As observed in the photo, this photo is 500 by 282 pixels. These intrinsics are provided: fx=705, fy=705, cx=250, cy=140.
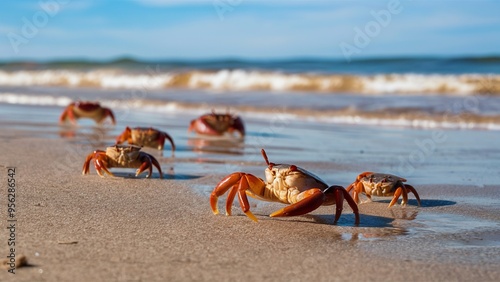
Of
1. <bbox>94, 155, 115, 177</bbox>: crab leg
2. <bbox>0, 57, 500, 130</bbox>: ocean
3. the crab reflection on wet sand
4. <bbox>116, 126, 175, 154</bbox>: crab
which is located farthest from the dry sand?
<bbox>0, 57, 500, 130</bbox>: ocean

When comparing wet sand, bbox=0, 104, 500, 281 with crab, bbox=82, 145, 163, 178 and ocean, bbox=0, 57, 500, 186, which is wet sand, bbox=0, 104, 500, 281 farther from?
ocean, bbox=0, 57, 500, 186

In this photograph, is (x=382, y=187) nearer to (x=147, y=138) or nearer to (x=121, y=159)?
(x=121, y=159)

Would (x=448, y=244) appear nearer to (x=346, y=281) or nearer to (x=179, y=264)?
(x=346, y=281)

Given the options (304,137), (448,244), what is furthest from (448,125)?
(448,244)

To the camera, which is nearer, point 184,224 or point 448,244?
point 448,244

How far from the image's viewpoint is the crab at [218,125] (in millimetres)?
10367

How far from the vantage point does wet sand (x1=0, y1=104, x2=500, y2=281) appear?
340 cm

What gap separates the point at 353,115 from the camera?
1535 centimetres

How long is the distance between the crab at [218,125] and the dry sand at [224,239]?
4.44m

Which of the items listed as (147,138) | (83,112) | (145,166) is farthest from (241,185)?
(83,112)

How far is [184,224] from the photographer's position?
4.48 m

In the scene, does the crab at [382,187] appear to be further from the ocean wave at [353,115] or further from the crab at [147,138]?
the ocean wave at [353,115]

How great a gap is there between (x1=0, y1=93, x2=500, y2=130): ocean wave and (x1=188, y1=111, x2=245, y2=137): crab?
13.1 feet

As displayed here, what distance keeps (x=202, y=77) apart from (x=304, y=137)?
74.2 feet
